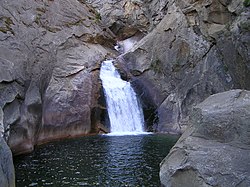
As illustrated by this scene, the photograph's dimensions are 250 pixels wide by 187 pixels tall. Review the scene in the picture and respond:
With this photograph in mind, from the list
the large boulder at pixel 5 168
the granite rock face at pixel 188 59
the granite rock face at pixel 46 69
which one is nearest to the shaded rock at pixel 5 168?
the large boulder at pixel 5 168

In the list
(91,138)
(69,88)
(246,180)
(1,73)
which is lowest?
(91,138)

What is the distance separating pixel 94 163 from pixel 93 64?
15537 millimetres

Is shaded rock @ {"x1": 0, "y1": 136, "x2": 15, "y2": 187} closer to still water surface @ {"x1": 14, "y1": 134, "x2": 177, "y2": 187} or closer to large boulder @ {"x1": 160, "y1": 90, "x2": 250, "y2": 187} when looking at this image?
still water surface @ {"x1": 14, "y1": 134, "x2": 177, "y2": 187}

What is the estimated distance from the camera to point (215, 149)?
9.10m

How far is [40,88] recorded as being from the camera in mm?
22062

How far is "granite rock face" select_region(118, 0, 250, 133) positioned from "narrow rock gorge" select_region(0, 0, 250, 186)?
0.28 feet

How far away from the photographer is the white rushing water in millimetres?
27734

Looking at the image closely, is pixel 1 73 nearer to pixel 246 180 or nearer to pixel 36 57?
pixel 36 57

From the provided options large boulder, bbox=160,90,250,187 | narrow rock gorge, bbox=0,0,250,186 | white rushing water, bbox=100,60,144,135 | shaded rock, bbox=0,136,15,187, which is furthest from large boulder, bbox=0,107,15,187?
white rushing water, bbox=100,60,144,135

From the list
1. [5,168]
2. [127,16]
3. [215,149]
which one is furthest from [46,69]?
[127,16]

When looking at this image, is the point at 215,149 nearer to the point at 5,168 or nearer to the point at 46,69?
the point at 5,168

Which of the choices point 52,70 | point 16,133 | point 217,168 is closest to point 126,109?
point 52,70

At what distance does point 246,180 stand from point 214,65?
64.5ft

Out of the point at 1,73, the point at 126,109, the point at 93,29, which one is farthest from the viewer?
the point at 93,29
